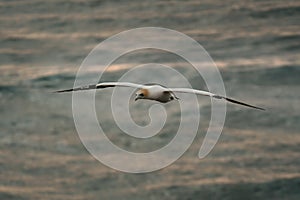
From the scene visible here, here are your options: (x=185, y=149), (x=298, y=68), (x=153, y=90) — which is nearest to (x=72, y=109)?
(x=185, y=149)

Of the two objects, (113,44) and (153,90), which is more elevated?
(153,90)

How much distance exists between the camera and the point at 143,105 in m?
23.2

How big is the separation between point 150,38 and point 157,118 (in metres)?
2.85

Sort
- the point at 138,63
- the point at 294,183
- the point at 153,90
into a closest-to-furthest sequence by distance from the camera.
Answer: the point at 153,90 < the point at 294,183 < the point at 138,63

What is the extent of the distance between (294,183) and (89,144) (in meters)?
4.81

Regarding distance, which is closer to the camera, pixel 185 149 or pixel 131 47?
pixel 185 149

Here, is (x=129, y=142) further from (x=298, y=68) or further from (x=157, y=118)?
(x=298, y=68)

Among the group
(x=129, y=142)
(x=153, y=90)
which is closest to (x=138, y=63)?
(x=129, y=142)

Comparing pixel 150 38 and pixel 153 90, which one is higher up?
pixel 153 90

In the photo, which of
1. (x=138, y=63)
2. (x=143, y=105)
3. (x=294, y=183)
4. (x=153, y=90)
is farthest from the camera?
(x=138, y=63)

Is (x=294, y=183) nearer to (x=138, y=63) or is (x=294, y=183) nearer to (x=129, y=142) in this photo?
(x=129, y=142)

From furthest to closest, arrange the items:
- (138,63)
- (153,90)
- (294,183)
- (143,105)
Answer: (138,63) < (143,105) < (294,183) < (153,90)

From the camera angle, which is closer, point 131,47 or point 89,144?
point 89,144

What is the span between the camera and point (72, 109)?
23938mm
